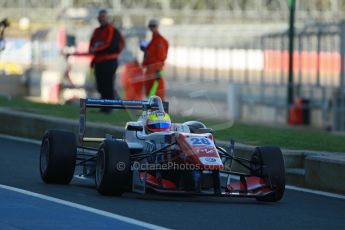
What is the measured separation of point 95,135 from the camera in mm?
18109

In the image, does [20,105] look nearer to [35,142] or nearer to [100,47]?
[100,47]

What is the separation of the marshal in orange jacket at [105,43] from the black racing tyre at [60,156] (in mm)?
9479

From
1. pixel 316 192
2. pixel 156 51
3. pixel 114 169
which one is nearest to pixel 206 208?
pixel 114 169

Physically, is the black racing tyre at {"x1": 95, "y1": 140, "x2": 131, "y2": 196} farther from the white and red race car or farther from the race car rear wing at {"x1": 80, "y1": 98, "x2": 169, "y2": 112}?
the race car rear wing at {"x1": 80, "y1": 98, "x2": 169, "y2": 112}

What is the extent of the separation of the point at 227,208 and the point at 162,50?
10.8 m

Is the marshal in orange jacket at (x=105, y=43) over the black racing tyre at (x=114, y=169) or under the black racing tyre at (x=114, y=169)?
over

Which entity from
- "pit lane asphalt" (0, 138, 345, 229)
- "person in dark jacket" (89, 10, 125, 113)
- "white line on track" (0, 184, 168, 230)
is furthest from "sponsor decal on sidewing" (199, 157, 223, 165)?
"person in dark jacket" (89, 10, 125, 113)

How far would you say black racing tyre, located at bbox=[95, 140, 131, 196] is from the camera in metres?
11.5

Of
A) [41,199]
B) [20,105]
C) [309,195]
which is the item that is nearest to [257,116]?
[20,105]

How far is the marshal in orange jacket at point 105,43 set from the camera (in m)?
22.1

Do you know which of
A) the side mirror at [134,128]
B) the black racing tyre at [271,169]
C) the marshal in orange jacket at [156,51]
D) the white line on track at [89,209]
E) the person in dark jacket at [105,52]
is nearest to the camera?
the white line on track at [89,209]

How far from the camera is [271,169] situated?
12.0 m

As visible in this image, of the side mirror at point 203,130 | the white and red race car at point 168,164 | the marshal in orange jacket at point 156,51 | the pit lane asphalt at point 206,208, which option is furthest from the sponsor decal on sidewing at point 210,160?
the marshal in orange jacket at point 156,51

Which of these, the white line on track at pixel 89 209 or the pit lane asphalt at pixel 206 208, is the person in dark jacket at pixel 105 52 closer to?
the pit lane asphalt at pixel 206 208
